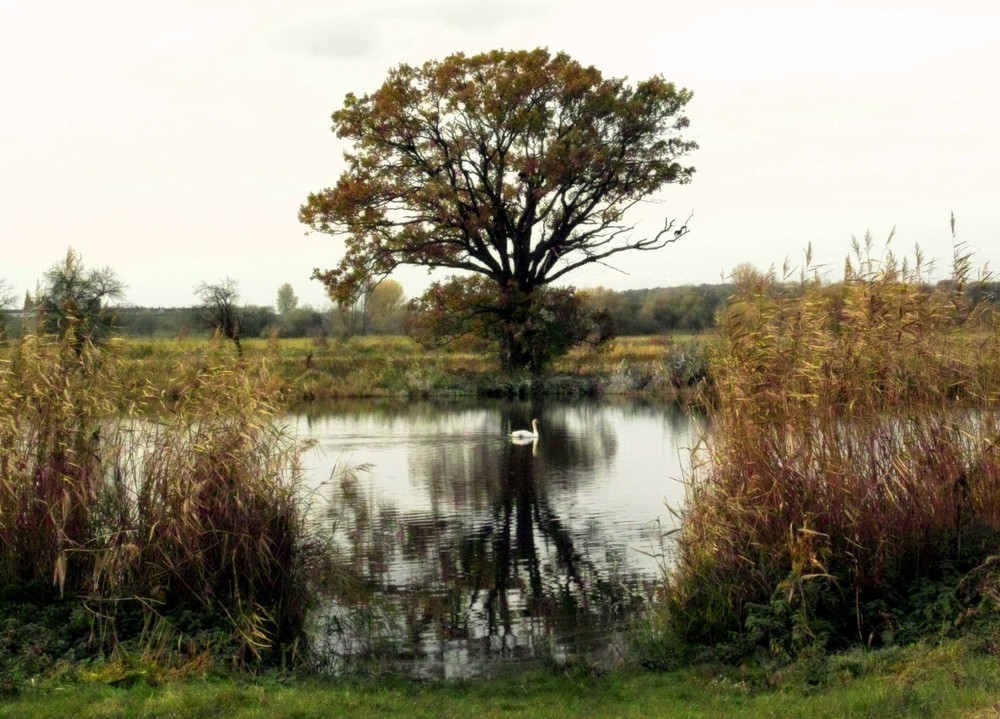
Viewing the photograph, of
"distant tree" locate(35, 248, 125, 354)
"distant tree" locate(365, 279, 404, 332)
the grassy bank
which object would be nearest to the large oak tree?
the grassy bank

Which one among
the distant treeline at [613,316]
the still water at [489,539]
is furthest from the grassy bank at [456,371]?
the still water at [489,539]

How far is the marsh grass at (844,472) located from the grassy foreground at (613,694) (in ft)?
2.42

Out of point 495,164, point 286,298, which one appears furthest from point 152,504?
point 286,298

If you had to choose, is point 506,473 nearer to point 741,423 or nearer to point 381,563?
point 381,563

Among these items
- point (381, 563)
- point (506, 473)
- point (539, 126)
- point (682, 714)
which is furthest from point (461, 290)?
point (682, 714)


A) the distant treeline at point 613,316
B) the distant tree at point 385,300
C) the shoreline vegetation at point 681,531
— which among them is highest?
the distant tree at point 385,300

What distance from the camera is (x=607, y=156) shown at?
139 ft

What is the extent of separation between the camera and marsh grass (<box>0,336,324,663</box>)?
9.03 m

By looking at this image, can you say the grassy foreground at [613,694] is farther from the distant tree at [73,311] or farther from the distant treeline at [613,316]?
the distant treeline at [613,316]

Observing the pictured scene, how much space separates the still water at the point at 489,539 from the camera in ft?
32.6

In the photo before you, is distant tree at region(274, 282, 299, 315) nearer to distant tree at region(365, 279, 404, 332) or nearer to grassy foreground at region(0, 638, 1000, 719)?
distant tree at region(365, 279, 404, 332)

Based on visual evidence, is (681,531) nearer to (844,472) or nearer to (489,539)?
(844,472)

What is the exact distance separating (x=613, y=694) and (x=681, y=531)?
259cm

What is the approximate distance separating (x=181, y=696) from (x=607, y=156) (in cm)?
3691
